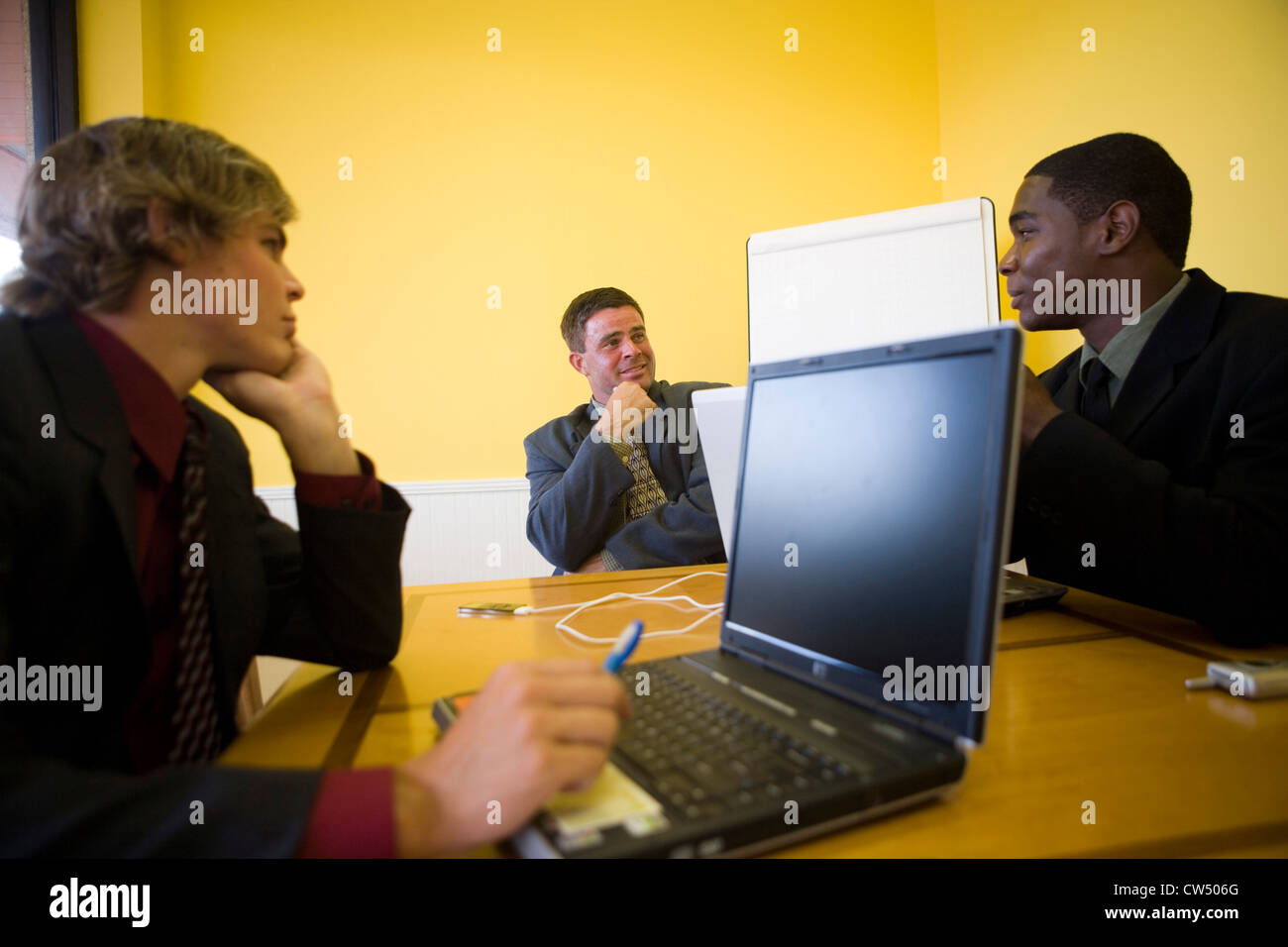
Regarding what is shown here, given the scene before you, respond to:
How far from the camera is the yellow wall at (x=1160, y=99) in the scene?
1816 mm

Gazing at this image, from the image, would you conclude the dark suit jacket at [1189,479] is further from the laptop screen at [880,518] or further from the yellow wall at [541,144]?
the yellow wall at [541,144]

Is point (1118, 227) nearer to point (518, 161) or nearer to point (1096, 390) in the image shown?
point (1096, 390)

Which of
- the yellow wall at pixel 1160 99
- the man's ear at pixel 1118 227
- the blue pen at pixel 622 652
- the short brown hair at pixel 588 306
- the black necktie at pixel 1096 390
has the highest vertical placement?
the yellow wall at pixel 1160 99

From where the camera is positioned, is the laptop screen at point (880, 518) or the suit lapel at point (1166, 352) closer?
the laptop screen at point (880, 518)

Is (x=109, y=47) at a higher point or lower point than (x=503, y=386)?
higher

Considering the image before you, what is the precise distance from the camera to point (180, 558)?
2.65 feet

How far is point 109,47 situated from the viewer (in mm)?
2434

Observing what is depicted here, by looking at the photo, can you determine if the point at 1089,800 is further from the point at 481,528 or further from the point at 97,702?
the point at 481,528

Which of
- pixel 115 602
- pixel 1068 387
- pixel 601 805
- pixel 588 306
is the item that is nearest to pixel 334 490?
pixel 115 602

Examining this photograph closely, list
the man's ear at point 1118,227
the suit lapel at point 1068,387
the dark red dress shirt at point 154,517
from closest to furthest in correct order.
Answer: the dark red dress shirt at point 154,517, the man's ear at point 1118,227, the suit lapel at point 1068,387

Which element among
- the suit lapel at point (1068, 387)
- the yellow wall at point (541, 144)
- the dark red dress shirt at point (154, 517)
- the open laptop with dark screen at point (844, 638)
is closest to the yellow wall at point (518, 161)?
the yellow wall at point (541, 144)

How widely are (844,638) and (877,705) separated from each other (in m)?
0.07
